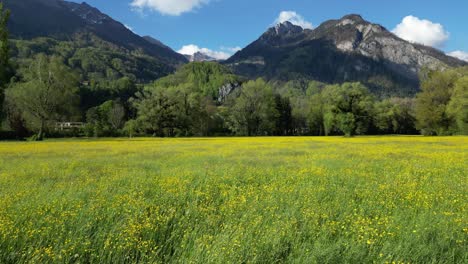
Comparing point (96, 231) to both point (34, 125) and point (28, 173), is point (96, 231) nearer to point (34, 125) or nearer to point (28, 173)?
point (28, 173)

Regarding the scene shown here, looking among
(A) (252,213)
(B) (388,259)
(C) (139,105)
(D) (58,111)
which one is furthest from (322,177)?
(C) (139,105)

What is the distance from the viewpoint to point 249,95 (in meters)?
89.7

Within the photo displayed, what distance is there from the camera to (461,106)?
61.4 meters

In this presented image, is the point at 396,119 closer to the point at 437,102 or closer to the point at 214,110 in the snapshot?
the point at 437,102

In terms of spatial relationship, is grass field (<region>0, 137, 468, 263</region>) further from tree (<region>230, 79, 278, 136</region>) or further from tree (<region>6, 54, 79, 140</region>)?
tree (<region>230, 79, 278, 136</region>)

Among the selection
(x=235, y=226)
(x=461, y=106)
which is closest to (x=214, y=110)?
(x=461, y=106)

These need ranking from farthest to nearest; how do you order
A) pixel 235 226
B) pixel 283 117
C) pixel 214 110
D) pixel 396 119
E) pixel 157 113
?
pixel 396 119 → pixel 214 110 → pixel 283 117 → pixel 157 113 → pixel 235 226

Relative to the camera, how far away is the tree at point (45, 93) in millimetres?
51812

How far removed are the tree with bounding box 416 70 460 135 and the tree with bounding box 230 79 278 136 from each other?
37807mm

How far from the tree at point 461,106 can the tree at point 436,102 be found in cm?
520

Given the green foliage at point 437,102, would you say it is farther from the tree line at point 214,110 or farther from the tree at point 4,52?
the tree at point 4,52

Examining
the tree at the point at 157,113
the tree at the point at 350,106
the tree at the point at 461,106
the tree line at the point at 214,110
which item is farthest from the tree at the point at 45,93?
the tree at the point at 461,106

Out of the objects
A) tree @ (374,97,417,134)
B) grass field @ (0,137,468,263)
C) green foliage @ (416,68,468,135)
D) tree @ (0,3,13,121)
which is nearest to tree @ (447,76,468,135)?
green foliage @ (416,68,468,135)

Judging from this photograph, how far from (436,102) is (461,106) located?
13.2m
